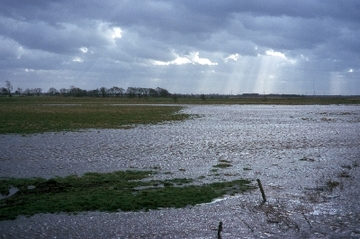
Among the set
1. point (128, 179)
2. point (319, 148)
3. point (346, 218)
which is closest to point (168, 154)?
point (128, 179)

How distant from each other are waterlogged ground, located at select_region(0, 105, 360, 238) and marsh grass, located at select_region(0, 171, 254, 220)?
1.69ft

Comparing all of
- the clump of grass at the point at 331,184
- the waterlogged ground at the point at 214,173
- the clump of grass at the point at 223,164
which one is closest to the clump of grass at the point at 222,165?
the clump of grass at the point at 223,164

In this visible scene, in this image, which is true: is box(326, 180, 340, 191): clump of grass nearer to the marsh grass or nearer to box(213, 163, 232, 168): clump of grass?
the marsh grass

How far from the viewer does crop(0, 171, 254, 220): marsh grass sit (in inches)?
455

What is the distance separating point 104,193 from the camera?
13.1 meters

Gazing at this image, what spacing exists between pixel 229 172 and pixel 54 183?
8211 mm

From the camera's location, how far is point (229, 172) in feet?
56.9

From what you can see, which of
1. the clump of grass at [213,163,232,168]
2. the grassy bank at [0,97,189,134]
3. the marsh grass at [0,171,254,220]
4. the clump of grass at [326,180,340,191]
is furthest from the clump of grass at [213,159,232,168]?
the grassy bank at [0,97,189,134]

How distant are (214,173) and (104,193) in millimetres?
6039

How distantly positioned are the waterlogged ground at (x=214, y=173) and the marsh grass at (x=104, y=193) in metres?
0.52

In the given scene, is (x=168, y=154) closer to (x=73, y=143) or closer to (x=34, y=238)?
(x=73, y=143)

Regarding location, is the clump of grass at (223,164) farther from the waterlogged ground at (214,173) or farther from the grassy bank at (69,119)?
the grassy bank at (69,119)

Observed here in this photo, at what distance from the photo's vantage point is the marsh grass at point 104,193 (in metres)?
11.6

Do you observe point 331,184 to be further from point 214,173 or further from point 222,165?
point 222,165
